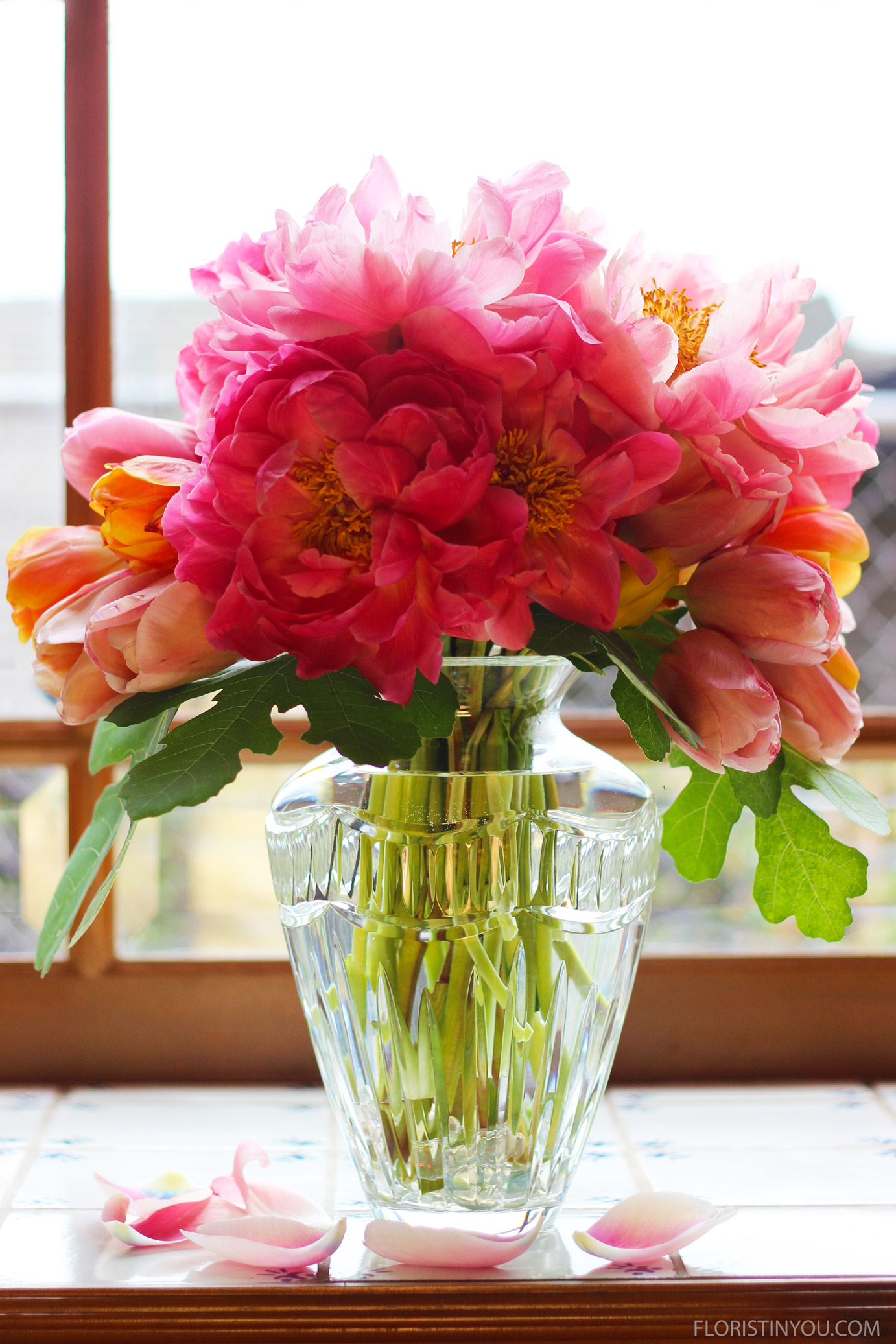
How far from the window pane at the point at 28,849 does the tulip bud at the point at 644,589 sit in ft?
2.14

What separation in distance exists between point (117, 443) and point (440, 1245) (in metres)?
0.47

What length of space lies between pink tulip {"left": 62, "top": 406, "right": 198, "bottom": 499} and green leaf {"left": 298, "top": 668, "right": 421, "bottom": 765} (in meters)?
0.16

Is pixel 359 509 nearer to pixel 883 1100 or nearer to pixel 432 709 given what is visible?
pixel 432 709

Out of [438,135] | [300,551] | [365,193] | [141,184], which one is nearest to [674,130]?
[438,135]

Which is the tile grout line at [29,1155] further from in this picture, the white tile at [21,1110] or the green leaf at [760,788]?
the green leaf at [760,788]

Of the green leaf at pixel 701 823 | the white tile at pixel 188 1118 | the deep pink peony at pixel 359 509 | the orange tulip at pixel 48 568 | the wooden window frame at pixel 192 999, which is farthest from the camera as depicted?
the wooden window frame at pixel 192 999

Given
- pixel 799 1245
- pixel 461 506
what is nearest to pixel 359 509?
pixel 461 506

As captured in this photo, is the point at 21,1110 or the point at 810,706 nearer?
the point at 810,706

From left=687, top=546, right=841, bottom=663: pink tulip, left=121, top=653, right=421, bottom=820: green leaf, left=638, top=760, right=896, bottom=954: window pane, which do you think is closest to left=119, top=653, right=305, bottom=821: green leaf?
left=121, top=653, right=421, bottom=820: green leaf

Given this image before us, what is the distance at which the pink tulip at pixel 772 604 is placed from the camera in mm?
545

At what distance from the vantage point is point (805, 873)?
0.66 m

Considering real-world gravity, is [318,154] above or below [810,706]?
above

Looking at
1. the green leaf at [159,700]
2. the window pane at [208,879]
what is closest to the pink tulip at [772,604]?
the green leaf at [159,700]

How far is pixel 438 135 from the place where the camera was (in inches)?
40.0
